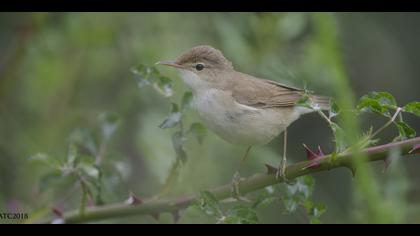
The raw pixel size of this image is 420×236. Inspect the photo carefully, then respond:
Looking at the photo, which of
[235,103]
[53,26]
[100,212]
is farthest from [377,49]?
[100,212]

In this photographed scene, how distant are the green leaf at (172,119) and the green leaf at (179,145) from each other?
11 centimetres

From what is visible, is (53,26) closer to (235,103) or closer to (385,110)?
(235,103)

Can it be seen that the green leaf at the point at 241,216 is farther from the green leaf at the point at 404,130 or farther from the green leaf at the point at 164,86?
the green leaf at the point at 164,86

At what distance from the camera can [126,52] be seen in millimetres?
4484

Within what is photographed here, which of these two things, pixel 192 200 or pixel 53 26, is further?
pixel 53 26

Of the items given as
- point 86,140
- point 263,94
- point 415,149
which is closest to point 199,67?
point 263,94

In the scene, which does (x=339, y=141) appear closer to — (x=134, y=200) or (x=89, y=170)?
(x=134, y=200)

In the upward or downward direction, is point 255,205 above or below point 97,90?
below

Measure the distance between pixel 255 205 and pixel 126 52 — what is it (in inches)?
101

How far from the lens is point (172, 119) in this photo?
2.29m

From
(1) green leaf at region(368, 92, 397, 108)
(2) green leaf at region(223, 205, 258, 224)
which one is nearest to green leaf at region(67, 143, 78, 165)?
(2) green leaf at region(223, 205, 258, 224)

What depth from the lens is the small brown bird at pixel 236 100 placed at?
3.19 m

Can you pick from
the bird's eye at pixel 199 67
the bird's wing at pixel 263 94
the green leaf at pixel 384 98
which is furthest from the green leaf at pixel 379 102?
the bird's eye at pixel 199 67
